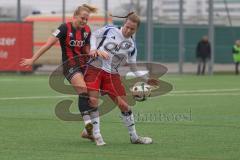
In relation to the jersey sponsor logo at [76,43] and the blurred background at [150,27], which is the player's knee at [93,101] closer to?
the jersey sponsor logo at [76,43]

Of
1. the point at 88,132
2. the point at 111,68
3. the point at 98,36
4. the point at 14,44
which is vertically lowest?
the point at 14,44

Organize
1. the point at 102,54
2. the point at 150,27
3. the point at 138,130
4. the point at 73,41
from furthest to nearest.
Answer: the point at 150,27 → the point at 138,130 → the point at 73,41 → the point at 102,54

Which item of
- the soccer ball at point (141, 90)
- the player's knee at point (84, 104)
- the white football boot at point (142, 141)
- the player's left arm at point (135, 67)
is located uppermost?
the player's left arm at point (135, 67)

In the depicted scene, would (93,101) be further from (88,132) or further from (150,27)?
(150,27)

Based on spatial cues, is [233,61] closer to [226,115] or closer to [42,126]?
[226,115]

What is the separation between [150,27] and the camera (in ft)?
123

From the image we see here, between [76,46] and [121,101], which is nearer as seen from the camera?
[121,101]

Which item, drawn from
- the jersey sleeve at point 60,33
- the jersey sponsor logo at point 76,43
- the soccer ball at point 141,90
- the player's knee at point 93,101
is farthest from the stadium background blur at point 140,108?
the jersey sleeve at point 60,33

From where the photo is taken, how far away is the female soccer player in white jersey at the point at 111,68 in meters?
10.7

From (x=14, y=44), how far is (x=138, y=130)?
887 inches

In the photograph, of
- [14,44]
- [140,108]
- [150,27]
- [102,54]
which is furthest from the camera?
[150,27]

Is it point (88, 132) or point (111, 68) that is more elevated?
point (111, 68)

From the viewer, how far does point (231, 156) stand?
31.4 feet

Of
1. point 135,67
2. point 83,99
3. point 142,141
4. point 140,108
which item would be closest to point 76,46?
point 83,99
